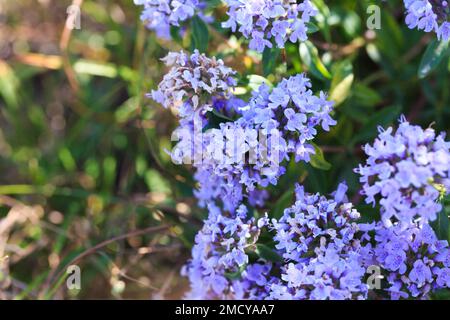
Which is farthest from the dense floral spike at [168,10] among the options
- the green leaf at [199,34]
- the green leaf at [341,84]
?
the green leaf at [341,84]

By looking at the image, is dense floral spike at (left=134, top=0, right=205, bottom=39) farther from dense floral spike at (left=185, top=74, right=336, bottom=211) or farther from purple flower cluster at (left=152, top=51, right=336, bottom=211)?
dense floral spike at (left=185, top=74, right=336, bottom=211)

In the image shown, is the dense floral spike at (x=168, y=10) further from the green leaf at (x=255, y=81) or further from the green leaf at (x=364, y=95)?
the green leaf at (x=364, y=95)

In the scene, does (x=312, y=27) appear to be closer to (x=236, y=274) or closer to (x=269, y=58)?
(x=269, y=58)

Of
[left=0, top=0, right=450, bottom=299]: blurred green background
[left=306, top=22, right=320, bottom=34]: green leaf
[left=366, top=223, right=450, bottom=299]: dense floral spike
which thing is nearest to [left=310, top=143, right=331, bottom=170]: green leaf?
[left=0, top=0, right=450, bottom=299]: blurred green background

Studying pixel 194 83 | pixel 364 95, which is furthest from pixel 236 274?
pixel 364 95

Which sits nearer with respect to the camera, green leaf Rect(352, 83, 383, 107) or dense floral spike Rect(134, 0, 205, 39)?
dense floral spike Rect(134, 0, 205, 39)

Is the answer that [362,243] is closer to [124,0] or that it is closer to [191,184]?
[191,184]
